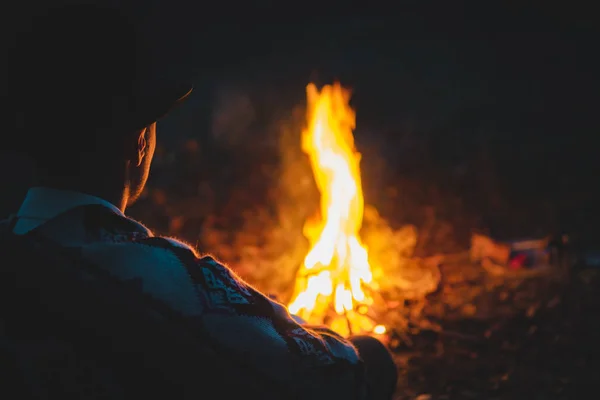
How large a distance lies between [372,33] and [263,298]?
311 inches

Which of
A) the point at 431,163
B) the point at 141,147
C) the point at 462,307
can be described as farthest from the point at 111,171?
the point at 431,163

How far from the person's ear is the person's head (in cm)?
4

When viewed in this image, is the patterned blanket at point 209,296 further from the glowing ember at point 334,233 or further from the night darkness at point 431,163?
the glowing ember at point 334,233

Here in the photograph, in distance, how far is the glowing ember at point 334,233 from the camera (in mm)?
4230

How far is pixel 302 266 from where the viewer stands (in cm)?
482

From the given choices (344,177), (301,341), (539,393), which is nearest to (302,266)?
(344,177)

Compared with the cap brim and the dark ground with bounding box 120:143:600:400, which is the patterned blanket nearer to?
the cap brim

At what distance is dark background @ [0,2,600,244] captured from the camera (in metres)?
6.77

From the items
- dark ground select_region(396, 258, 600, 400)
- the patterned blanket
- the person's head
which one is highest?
dark ground select_region(396, 258, 600, 400)

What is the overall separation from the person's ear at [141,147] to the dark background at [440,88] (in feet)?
17.2

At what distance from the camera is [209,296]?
1135 mm

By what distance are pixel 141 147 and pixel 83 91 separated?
21 cm

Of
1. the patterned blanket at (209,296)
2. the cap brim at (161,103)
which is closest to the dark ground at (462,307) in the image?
the patterned blanket at (209,296)

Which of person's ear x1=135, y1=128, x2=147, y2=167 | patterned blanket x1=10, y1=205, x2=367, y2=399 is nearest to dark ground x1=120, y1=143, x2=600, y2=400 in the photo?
patterned blanket x1=10, y1=205, x2=367, y2=399
